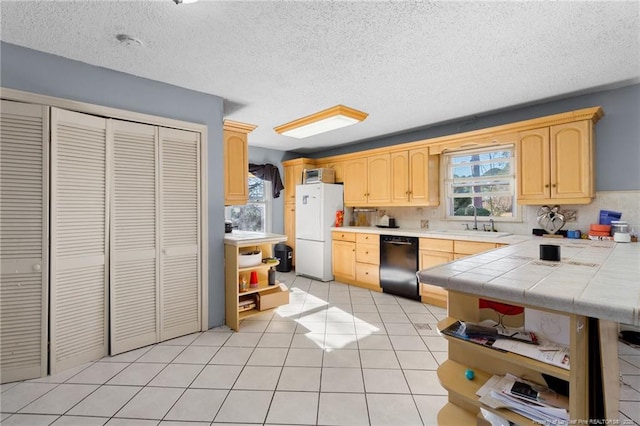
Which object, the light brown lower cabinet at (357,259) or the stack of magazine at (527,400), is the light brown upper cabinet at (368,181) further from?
the stack of magazine at (527,400)

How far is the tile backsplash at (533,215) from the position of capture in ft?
9.42

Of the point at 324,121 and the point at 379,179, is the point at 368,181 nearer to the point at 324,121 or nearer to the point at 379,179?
the point at 379,179

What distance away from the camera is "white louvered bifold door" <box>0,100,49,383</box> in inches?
80.0

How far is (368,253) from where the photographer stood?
4.46 m

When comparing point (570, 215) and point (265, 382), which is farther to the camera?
point (570, 215)

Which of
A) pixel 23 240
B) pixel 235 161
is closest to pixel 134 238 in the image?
pixel 23 240

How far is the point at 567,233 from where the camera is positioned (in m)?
3.13

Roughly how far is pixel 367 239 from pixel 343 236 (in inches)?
19.1

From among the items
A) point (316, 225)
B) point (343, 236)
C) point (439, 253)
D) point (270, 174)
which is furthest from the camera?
point (270, 174)

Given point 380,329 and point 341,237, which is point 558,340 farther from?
point 341,237

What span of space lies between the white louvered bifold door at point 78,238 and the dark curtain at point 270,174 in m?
3.13

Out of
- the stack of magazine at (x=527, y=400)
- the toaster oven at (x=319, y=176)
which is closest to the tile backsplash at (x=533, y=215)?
the toaster oven at (x=319, y=176)

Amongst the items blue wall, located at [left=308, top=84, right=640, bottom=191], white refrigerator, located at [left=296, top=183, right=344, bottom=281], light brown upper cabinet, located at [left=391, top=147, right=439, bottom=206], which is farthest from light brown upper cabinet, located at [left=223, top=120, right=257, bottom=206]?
blue wall, located at [left=308, top=84, right=640, bottom=191]

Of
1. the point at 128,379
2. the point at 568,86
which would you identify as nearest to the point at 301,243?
the point at 128,379
